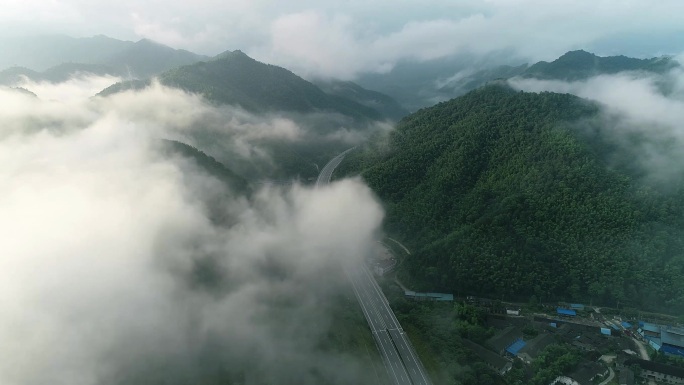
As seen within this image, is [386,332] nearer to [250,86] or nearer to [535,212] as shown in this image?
[535,212]

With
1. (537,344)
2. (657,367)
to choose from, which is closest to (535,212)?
(537,344)

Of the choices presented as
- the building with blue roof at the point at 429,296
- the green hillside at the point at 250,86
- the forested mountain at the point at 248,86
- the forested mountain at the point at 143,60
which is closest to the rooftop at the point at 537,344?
the building with blue roof at the point at 429,296

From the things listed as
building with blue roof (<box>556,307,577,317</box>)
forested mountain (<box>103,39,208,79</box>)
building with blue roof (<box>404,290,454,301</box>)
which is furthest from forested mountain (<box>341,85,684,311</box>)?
forested mountain (<box>103,39,208,79</box>)

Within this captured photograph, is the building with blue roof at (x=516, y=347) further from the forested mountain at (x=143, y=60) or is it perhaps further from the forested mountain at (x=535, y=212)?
the forested mountain at (x=143, y=60)

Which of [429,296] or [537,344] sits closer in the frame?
[537,344]

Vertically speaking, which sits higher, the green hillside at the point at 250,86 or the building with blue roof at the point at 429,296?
the green hillside at the point at 250,86

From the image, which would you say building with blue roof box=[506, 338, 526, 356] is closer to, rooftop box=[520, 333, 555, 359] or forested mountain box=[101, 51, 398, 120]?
rooftop box=[520, 333, 555, 359]
